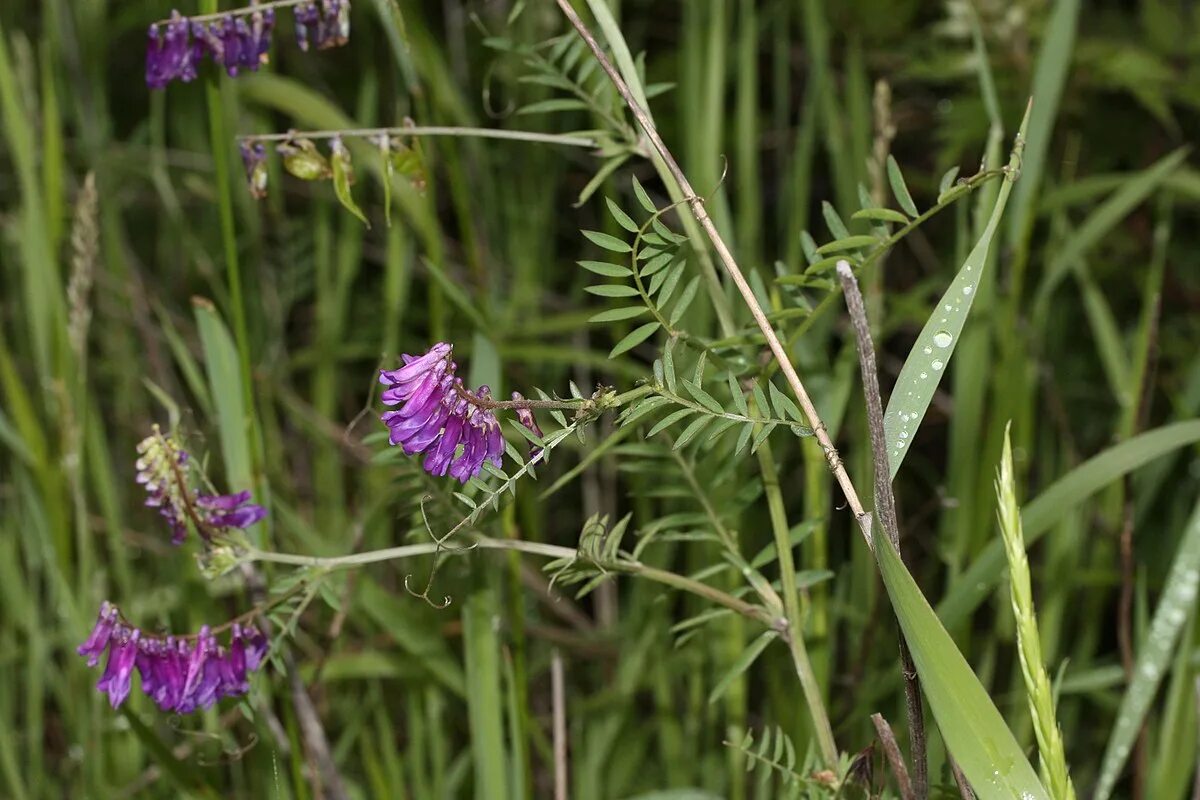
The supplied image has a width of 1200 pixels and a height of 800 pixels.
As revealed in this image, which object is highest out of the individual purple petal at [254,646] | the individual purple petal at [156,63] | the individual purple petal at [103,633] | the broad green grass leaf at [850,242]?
the individual purple petal at [156,63]

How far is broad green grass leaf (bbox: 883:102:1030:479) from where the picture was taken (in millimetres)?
717

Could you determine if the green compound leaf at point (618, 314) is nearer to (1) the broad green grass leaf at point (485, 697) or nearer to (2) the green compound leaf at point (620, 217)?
(2) the green compound leaf at point (620, 217)

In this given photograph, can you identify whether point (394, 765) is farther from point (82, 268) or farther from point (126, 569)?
point (82, 268)

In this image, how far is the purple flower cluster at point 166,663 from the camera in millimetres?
845

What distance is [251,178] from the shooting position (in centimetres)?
95

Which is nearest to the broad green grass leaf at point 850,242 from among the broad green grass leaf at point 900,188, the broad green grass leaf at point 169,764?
the broad green grass leaf at point 900,188

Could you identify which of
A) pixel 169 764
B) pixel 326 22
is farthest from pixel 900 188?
pixel 169 764

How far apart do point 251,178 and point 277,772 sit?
44 cm

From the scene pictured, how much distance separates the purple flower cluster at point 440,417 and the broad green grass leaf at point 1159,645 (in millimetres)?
652

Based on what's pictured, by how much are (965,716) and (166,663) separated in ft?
1.75

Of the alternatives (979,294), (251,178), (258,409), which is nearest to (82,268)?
(258,409)

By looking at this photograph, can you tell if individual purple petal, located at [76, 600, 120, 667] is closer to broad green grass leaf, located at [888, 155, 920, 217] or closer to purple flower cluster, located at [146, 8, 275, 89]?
purple flower cluster, located at [146, 8, 275, 89]

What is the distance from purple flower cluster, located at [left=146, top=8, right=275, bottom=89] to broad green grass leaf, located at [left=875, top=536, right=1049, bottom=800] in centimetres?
59

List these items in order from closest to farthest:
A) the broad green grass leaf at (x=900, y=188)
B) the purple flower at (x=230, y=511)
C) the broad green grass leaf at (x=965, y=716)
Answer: the broad green grass leaf at (x=965, y=716)
the broad green grass leaf at (x=900, y=188)
the purple flower at (x=230, y=511)
